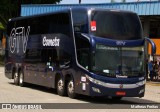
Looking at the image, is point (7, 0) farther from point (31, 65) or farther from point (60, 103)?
point (60, 103)

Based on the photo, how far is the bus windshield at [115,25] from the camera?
17.5m

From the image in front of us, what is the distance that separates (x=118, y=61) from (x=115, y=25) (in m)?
1.40

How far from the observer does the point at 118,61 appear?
1741cm

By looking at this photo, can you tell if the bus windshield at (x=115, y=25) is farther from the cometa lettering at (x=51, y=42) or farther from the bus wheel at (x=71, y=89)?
the cometa lettering at (x=51, y=42)

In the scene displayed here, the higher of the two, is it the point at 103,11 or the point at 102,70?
the point at 103,11

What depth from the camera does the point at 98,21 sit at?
57.8 feet

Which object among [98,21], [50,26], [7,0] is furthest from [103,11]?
[7,0]

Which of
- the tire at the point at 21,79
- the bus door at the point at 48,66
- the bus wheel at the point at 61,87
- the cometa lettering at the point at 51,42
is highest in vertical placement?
the cometa lettering at the point at 51,42

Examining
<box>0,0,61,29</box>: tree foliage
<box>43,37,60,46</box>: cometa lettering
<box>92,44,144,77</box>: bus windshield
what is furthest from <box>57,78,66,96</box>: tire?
<box>0,0,61,29</box>: tree foliage

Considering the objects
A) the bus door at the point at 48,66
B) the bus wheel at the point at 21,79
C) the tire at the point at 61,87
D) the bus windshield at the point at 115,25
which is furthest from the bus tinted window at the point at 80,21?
the bus wheel at the point at 21,79

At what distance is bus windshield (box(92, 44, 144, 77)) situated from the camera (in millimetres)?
17188

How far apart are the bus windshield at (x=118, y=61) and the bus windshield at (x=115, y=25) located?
0.50m

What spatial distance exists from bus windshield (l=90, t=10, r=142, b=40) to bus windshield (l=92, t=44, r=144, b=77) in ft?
1.65

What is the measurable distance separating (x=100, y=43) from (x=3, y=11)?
1610 inches
